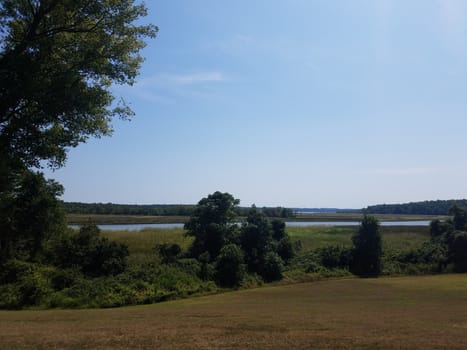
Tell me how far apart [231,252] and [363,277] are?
1597 centimetres

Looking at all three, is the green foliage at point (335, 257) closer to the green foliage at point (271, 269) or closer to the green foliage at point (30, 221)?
the green foliage at point (271, 269)

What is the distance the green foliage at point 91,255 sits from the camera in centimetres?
3638

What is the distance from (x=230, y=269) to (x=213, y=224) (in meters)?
6.80

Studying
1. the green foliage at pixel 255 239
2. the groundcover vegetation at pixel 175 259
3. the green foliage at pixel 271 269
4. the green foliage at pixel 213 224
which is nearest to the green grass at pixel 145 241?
the groundcover vegetation at pixel 175 259

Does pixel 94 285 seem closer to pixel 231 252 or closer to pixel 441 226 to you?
pixel 231 252

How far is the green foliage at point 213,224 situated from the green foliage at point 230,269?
406 cm

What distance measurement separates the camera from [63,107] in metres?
11.5

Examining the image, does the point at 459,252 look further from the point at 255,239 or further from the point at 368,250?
the point at 255,239

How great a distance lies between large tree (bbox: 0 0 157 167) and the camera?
10.9 m

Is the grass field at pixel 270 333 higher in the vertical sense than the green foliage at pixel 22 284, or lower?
higher

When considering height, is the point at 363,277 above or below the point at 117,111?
A: below

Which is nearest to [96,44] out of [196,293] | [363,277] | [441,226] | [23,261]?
[196,293]

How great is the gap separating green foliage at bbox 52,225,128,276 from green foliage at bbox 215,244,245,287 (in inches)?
343

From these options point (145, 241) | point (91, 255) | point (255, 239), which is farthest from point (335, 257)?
point (91, 255)
